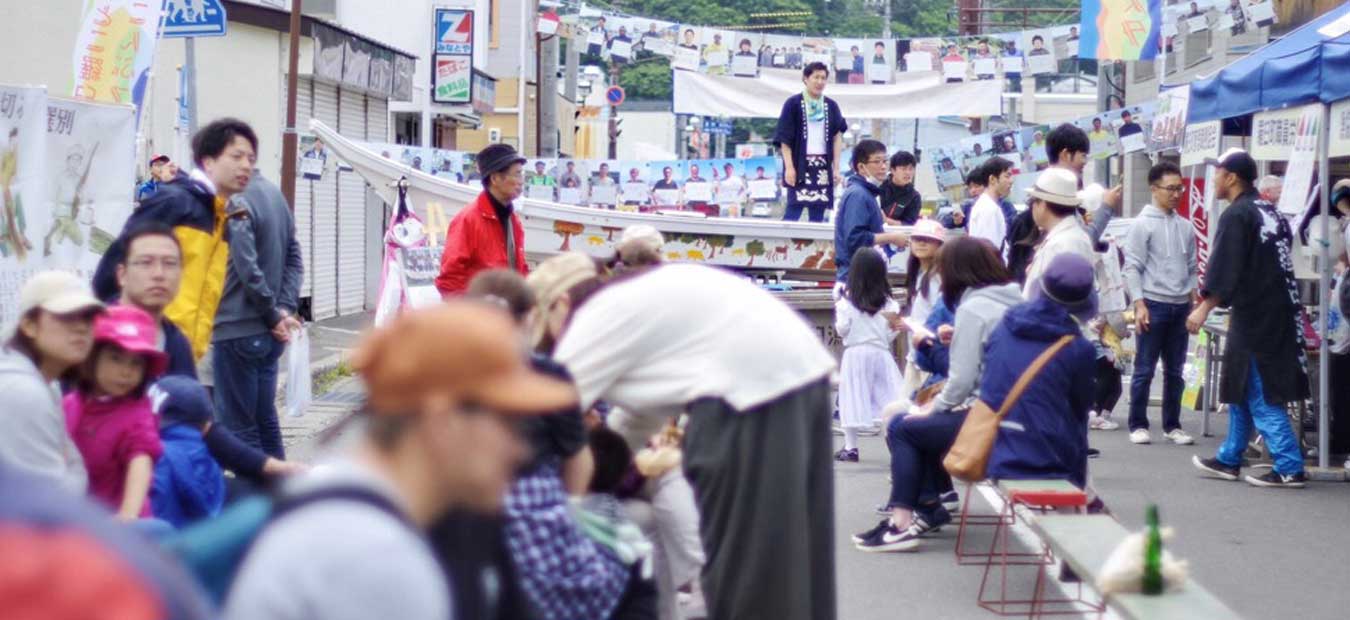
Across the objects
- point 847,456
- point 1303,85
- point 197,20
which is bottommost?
point 847,456

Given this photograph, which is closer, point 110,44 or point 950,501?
point 950,501

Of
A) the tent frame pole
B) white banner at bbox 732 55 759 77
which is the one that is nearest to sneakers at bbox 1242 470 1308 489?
the tent frame pole

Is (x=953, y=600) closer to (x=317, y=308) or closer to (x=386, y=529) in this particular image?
(x=386, y=529)

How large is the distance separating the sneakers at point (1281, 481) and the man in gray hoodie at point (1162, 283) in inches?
67.0

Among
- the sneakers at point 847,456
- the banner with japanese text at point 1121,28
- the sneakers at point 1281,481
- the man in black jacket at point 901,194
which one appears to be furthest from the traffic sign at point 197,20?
the banner with japanese text at point 1121,28

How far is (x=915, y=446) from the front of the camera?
8570 mm

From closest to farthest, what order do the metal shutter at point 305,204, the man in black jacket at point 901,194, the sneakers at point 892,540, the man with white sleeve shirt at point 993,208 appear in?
1. the sneakers at point 892,540
2. the man with white sleeve shirt at point 993,208
3. the man in black jacket at point 901,194
4. the metal shutter at point 305,204

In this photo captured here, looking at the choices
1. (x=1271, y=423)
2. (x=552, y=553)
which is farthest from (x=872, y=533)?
(x=552, y=553)

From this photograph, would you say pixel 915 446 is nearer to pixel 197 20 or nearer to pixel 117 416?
pixel 117 416

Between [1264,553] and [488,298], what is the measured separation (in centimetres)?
578

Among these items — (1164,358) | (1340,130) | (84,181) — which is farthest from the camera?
(1164,358)

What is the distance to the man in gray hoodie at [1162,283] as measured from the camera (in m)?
12.3

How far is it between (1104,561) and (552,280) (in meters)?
2.41

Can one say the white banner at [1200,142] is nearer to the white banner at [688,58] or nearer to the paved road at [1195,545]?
the paved road at [1195,545]
